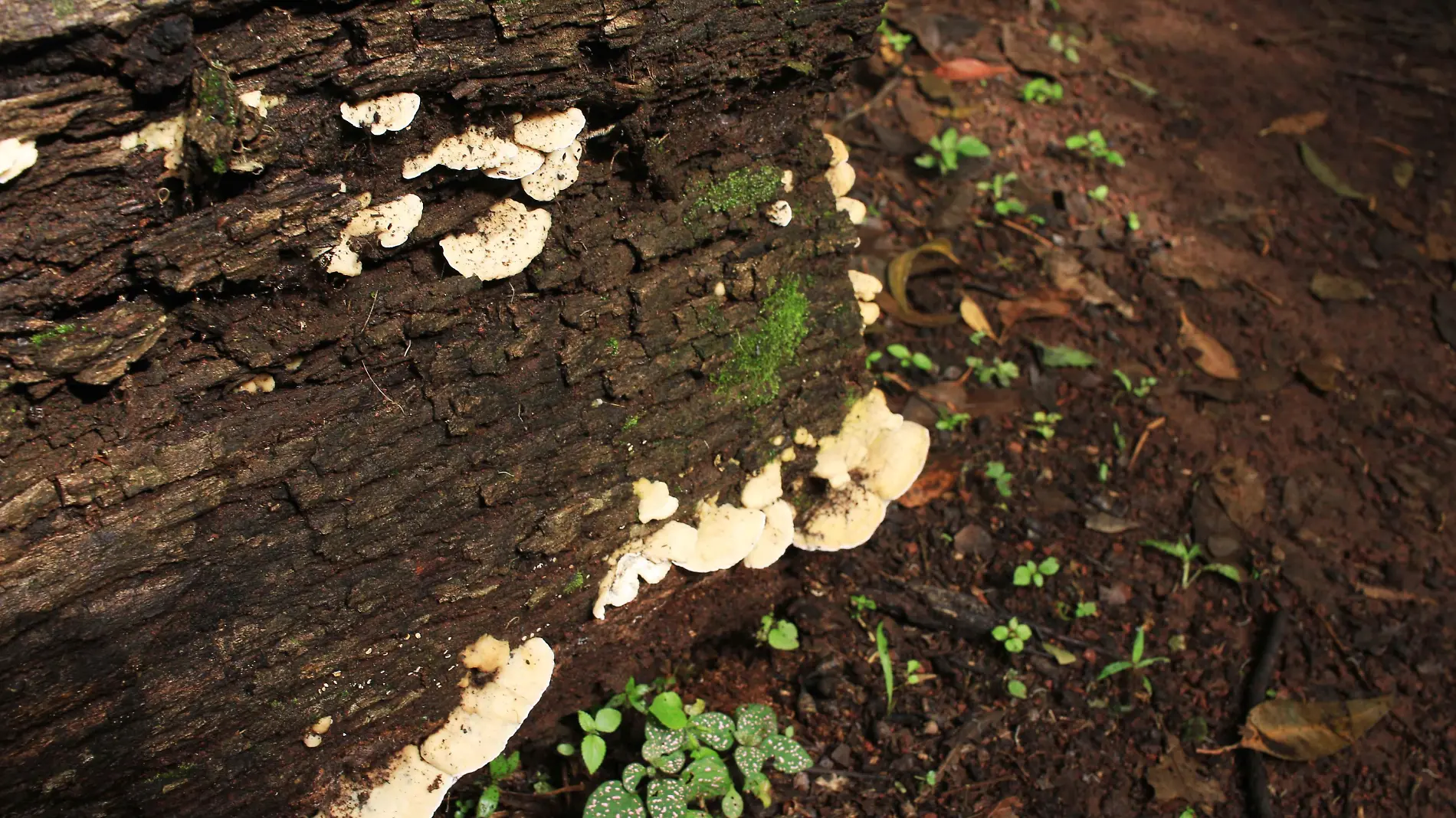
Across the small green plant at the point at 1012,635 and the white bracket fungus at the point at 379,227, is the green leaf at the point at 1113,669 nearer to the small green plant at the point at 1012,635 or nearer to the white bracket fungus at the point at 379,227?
the small green plant at the point at 1012,635

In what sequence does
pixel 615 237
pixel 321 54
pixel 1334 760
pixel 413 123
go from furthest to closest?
pixel 1334 760
pixel 615 237
pixel 413 123
pixel 321 54

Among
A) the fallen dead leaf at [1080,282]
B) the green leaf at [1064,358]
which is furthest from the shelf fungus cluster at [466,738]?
the fallen dead leaf at [1080,282]

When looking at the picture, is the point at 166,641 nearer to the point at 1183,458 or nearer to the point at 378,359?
the point at 378,359

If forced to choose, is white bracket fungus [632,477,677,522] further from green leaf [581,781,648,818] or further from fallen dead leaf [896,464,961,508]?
fallen dead leaf [896,464,961,508]

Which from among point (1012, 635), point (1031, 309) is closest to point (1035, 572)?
point (1012, 635)

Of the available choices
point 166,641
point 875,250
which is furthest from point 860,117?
point 166,641

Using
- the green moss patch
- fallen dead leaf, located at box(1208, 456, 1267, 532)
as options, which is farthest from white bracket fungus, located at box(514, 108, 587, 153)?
fallen dead leaf, located at box(1208, 456, 1267, 532)

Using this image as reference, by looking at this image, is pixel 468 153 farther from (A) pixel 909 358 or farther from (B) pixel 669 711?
(A) pixel 909 358
